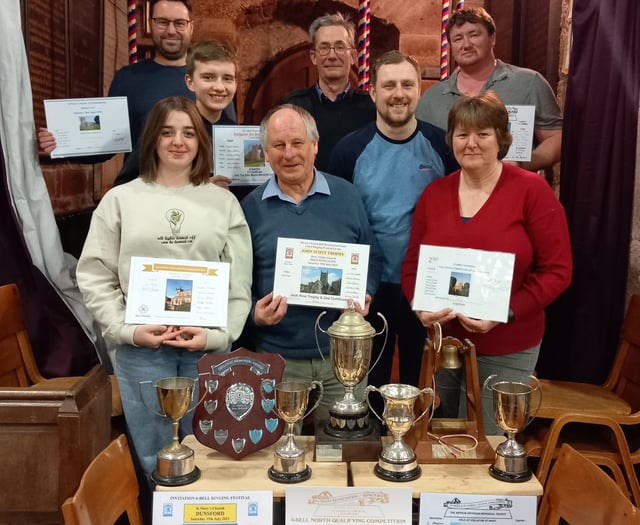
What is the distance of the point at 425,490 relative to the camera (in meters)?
1.57

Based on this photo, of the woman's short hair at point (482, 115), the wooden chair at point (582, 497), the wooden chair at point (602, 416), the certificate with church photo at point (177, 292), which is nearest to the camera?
the wooden chair at point (582, 497)

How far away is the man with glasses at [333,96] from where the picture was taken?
9.62ft

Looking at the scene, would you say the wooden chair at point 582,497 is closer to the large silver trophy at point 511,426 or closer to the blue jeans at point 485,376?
the large silver trophy at point 511,426

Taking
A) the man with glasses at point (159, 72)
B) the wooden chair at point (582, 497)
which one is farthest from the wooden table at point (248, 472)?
the man with glasses at point (159, 72)

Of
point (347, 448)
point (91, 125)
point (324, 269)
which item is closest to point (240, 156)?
point (91, 125)

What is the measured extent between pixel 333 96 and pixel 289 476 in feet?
6.04

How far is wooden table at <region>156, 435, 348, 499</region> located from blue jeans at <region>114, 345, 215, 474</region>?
0.40 m

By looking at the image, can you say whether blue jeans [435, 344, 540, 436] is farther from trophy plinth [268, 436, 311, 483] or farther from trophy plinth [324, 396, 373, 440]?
trophy plinth [268, 436, 311, 483]

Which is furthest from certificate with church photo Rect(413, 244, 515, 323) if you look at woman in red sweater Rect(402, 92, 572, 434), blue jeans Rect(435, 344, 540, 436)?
blue jeans Rect(435, 344, 540, 436)

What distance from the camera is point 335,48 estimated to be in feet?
9.71

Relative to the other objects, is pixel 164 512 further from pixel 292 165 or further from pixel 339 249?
pixel 292 165

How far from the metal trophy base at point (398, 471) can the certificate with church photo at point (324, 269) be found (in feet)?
1.96

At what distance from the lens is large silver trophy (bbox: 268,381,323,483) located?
1617 mm

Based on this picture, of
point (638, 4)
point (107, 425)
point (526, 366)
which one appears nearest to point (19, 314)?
point (107, 425)
